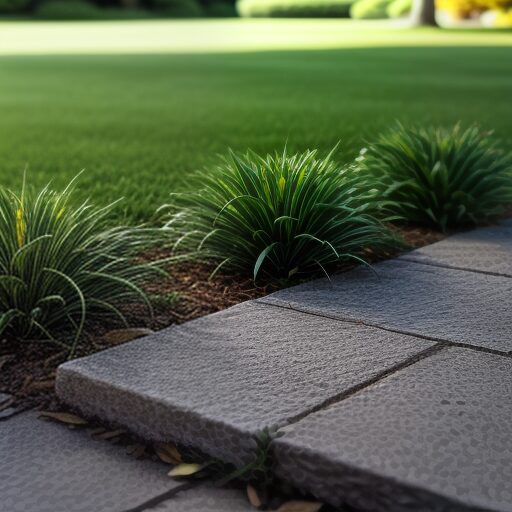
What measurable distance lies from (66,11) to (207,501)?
45004 millimetres

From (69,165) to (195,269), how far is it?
3.49 m

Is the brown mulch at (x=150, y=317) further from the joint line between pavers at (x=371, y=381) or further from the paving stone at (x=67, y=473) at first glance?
the joint line between pavers at (x=371, y=381)

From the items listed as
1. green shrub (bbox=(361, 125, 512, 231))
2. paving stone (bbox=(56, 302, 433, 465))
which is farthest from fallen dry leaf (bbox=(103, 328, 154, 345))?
green shrub (bbox=(361, 125, 512, 231))

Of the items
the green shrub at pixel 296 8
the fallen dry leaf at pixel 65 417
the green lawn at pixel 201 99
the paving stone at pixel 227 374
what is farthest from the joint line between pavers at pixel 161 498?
the green shrub at pixel 296 8

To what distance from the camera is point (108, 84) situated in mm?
14859

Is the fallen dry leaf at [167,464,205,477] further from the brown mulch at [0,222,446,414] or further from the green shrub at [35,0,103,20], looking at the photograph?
the green shrub at [35,0,103,20]

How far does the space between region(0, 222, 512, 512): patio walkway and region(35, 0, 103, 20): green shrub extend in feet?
142

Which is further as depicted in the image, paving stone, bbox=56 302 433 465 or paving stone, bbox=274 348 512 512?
paving stone, bbox=56 302 433 465

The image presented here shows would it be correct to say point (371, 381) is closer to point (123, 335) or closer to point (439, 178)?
point (123, 335)

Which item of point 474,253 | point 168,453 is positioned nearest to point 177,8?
point 474,253

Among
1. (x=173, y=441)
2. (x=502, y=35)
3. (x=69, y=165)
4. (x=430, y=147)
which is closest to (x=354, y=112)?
(x=69, y=165)

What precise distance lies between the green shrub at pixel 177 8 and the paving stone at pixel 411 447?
48647 mm

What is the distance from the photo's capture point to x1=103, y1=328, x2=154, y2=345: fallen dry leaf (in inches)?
129

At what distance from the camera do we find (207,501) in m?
2.37
